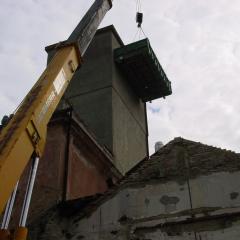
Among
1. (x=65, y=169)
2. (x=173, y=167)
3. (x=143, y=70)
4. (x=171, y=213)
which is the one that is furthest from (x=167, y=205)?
(x=143, y=70)

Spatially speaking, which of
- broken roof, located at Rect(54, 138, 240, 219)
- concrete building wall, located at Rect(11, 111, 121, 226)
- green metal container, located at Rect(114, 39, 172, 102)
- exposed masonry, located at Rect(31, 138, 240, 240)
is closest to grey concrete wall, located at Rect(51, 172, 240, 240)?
exposed masonry, located at Rect(31, 138, 240, 240)

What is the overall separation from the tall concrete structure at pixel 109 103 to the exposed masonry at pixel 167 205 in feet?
19.9

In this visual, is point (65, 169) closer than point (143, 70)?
Yes

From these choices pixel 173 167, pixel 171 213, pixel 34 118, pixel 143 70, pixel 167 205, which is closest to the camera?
pixel 34 118

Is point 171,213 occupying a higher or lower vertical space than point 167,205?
lower

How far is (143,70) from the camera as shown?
18734mm

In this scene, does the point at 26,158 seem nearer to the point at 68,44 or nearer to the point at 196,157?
the point at 68,44

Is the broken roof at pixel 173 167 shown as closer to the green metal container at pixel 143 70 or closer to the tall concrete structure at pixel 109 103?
the tall concrete structure at pixel 109 103

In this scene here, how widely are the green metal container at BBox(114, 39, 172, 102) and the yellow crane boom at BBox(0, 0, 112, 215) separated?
955cm

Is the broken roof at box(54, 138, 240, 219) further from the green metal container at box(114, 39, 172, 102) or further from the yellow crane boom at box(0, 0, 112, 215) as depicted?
the green metal container at box(114, 39, 172, 102)

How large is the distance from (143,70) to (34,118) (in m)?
13.2

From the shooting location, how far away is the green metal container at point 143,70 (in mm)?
17984

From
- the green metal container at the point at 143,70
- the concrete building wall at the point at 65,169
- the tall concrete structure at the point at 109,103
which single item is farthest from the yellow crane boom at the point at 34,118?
the green metal container at the point at 143,70

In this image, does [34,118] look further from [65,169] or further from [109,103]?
[109,103]
